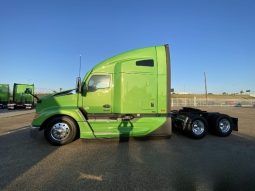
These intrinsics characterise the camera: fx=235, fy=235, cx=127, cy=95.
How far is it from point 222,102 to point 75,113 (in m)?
44.5

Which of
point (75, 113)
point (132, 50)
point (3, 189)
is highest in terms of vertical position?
point (132, 50)

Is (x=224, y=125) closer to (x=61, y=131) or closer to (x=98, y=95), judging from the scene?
(x=98, y=95)

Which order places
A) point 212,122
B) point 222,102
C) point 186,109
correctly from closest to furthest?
1. point 212,122
2. point 186,109
3. point 222,102

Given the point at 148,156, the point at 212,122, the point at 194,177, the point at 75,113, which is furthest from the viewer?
the point at 212,122

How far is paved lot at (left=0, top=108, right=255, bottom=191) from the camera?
14.8ft

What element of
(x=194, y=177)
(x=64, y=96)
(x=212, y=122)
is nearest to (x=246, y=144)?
(x=212, y=122)

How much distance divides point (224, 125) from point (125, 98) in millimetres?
4599

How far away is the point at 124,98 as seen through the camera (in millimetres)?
8172

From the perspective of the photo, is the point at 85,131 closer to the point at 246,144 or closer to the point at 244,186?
the point at 244,186

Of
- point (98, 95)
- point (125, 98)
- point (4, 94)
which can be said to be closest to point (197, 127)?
point (125, 98)

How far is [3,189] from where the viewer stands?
14.1 ft

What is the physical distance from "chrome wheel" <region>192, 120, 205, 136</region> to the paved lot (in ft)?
1.85

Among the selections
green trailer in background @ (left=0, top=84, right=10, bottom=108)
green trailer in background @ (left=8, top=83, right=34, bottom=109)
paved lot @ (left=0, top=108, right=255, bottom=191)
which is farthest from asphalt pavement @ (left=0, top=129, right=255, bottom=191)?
green trailer in background @ (left=0, top=84, right=10, bottom=108)

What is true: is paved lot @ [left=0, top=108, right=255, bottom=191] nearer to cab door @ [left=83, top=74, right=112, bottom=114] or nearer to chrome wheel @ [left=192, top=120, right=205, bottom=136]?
chrome wheel @ [left=192, top=120, right=205, bottom=136]
